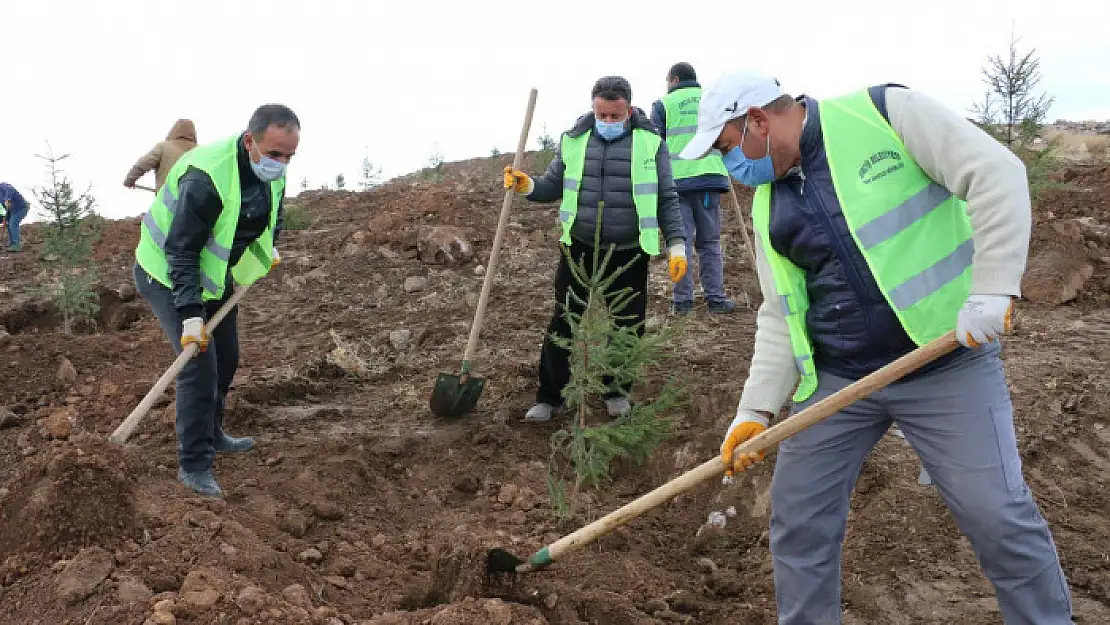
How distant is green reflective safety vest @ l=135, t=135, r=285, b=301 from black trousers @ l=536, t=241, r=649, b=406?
174 centimetres

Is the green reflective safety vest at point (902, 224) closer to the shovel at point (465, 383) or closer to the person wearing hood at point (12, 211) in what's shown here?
the shovel at point (465, 383)

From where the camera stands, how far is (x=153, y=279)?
4.08 metres

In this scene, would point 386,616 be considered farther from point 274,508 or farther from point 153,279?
point 153,279

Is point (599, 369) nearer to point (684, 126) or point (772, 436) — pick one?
point (772, 436)

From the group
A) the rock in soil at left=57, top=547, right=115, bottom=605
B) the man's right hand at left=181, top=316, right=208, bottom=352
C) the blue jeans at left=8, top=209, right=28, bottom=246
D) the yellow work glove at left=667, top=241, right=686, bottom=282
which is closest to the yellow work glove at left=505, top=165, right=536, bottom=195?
the yellow work glove at left=667, top=241, right=686, bottom=282

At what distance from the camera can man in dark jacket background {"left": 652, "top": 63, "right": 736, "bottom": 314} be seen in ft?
21.3

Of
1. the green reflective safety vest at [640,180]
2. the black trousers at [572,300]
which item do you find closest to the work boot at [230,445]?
the black trousers at [572,300]

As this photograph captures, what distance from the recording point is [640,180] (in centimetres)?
457

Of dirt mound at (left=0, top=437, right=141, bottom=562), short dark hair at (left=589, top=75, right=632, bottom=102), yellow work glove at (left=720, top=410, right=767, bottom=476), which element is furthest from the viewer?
short dark hair at (left=589, top=75, right=632, bottom=102)

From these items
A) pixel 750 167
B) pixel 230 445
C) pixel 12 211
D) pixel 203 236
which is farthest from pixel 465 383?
pixel 12 211

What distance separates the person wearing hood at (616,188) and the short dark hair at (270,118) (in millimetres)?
1370

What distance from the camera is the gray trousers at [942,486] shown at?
227cm

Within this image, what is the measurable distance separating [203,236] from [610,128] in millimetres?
2234

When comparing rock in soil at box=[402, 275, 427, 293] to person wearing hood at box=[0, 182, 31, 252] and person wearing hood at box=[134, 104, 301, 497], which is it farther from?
person wearing hood at box=[0, 182, 31, 252]
